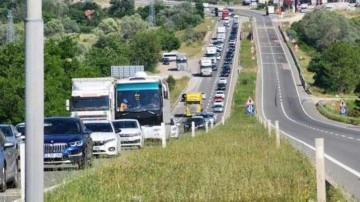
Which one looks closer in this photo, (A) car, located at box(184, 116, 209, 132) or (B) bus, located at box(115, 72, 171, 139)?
(B) bus, located at box(115, 72, 171, 139)

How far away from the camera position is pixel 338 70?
116 metres

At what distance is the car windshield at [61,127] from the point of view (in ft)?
85.0

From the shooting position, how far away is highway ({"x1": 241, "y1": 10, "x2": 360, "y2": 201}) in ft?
81.2

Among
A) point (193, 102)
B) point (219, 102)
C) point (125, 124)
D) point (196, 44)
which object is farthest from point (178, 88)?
point (125, 124)

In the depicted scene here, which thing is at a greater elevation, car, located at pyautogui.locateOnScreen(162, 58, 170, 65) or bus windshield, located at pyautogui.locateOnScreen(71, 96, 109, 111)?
bus windshield, located at pyautogui.locateOnScreen(71, 96, 109, 111)

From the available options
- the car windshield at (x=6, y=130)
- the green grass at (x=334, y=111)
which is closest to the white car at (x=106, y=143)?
the car windshield at (x=6, y=130)

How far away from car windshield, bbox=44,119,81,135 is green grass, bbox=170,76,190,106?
75972 mm

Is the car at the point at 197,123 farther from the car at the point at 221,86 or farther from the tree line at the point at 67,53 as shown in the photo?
the car at the point at 221,86

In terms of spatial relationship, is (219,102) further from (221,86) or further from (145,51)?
(145,51)

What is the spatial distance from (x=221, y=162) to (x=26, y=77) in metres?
13.7

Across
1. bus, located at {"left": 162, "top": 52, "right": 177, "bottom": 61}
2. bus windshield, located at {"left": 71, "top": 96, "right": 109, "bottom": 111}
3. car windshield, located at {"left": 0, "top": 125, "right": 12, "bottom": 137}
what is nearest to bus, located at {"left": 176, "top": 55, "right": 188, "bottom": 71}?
bus, located at {"left": 162, "top": 52, "right": 177, "bottom": 61}

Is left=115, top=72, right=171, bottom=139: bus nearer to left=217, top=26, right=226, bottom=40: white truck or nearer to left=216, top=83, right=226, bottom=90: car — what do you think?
left=216, top=83, right=226, bottom=90: car

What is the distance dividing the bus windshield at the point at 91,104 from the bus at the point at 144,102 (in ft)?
2.48

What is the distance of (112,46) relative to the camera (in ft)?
420
